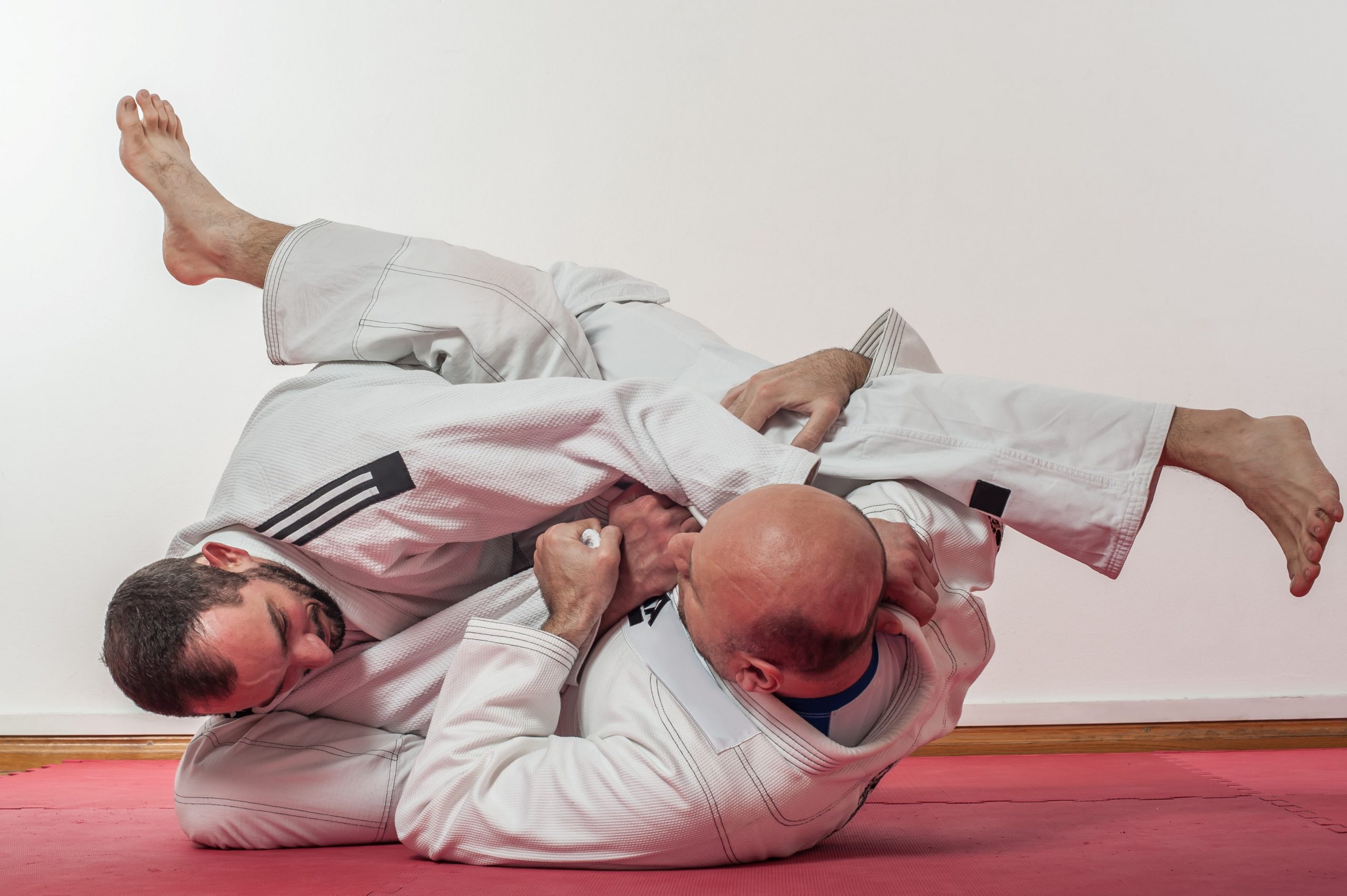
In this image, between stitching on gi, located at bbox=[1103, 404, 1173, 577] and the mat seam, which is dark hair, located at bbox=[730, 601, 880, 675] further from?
the mat seam

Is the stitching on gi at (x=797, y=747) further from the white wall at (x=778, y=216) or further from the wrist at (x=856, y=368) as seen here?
the white wall at (x=778, y=216)

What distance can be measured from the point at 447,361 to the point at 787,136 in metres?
1.43

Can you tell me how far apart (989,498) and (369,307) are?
3.42 feet

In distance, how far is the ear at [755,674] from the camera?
1.07 m

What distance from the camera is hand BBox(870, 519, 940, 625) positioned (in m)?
1.20

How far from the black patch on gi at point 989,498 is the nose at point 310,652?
3.09 ft

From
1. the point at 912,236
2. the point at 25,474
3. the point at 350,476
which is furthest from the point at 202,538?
the point at 912,236

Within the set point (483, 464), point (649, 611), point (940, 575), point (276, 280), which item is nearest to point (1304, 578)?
point (940, 575)

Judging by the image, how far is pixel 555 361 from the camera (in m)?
1.64

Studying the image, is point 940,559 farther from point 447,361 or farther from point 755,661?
point 447,361

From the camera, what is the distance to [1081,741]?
2.52m

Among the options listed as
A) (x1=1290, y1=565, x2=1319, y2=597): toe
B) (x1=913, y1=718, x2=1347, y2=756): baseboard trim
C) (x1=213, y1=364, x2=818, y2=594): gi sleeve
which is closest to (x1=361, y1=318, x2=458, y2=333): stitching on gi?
(x1=213, y1=364, x2=818, y2=594): gi sleeve

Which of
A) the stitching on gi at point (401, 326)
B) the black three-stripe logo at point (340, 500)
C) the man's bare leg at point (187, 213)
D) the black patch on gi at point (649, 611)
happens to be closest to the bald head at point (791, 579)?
the black patch on gi at point (649, 611)

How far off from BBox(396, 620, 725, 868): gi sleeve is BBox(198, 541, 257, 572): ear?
0.35 m
